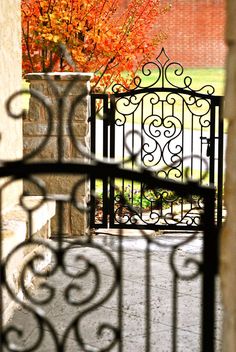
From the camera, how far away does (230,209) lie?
263cm

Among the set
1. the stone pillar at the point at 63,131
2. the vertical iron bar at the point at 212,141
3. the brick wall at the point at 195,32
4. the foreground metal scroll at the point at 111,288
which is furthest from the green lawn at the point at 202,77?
the foreground metal scroll at the point at 111,288

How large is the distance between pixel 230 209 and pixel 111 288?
4.93 feet

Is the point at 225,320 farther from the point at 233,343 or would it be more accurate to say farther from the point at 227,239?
the point at 227,239

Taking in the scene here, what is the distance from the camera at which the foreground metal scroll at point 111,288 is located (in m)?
3.32

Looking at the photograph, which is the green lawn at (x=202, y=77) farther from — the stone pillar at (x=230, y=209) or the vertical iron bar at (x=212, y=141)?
the stone pillar at (x=230, y=209)

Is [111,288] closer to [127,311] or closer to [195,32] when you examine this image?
[127,311]

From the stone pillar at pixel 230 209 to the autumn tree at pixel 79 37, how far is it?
24.0 ft

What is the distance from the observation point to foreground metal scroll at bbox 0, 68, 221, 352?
332 centimetres

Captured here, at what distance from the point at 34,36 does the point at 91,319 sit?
5316 millimetres

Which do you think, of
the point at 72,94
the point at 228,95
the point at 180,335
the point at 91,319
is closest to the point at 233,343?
the point at 228,95

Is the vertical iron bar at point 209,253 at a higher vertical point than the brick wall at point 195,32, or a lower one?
lower

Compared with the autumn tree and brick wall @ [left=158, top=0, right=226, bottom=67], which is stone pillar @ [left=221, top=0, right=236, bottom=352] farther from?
brick wall @ [left=158, top=0, right=226, bottom=67]

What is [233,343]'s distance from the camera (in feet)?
8.82

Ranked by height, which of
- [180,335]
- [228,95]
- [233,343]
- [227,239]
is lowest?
[180,335]
